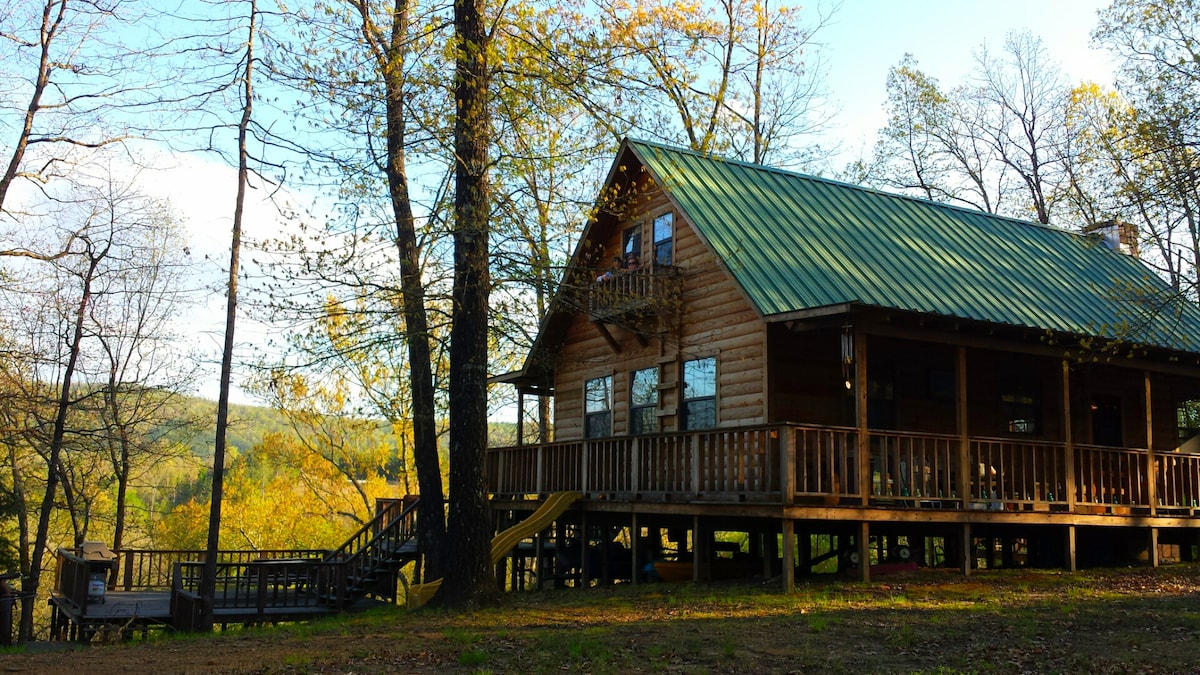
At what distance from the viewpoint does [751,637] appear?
10711mm

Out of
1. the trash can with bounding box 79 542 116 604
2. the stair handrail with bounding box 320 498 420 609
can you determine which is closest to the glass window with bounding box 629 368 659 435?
the stair handrail with bounding box 320 498 420 609

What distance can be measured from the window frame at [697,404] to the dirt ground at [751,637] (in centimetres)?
386

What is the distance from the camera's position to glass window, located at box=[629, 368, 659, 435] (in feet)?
65.0

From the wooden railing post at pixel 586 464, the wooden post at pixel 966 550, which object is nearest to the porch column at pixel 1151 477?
the wooden post at pixel 966 550

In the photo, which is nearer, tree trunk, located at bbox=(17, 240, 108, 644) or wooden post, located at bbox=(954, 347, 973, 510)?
wooden post, located at bbox=(954, 347, 973, 510)

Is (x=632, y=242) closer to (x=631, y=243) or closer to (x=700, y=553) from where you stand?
(x=631, y=243)

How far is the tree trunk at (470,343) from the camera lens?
14.5 meters

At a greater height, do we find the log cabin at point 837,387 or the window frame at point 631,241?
the window frame at point 631,241

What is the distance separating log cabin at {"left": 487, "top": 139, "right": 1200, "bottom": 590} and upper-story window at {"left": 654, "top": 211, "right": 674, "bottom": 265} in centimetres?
9

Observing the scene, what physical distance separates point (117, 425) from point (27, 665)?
13499 millimetres

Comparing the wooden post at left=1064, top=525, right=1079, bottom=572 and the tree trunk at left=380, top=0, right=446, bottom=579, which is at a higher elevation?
the tree trunk at left=380, top=0, right=446, bottom=579

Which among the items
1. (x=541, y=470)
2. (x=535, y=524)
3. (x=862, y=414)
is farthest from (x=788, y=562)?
(x=541, y=470)

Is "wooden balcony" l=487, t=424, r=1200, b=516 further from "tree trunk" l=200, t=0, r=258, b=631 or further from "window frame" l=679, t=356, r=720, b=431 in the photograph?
"tree trunk" l=200, t=0, r=258, b=631

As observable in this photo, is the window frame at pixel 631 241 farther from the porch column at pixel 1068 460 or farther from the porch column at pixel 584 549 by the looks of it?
the porch column at pixel 1068 460
